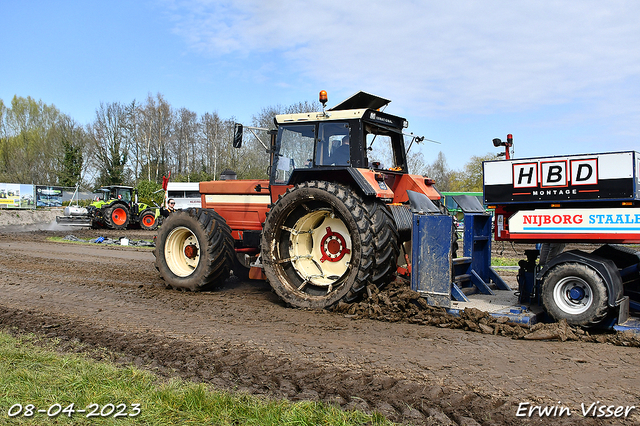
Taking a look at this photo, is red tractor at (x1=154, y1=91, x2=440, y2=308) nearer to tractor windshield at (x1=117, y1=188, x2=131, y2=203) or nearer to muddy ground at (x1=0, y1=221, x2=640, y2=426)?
muddy ground at (x1=0, y1=221, x2=640, y2=426)

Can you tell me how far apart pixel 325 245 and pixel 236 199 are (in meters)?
2.10

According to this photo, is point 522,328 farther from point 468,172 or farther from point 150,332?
point 468,172

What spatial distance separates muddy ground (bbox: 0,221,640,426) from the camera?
352 cm

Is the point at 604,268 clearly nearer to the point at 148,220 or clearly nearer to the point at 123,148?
the point at 148,220

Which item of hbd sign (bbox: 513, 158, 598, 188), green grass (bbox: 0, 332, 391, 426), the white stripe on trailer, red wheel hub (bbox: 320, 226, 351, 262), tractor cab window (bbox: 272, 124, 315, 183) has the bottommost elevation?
green grass (bbox: 0, 332, 391, 426)

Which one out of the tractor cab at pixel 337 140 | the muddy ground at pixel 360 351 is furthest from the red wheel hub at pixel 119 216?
the tractor cab at pixel 337 140

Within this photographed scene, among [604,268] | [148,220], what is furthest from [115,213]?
[604,268]

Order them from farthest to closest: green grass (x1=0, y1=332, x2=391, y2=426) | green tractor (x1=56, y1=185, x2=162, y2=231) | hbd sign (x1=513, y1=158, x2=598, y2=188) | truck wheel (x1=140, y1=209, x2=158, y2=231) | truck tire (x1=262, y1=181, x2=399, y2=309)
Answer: truck wheel (x1=140, y1=209, x2=158, y2=231), green tractor (x1=56, y1=185, x2=162, y2=231), truck tire (x1=262, y1=181, x2=399, y2=309), hbd sign (x1=513, y1=158, x2=598, y2=188), green grass (x1=0, y1=332, x2=391, y2=426)

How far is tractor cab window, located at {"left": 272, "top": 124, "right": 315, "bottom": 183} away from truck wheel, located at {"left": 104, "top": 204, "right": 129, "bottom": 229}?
66.6 ft

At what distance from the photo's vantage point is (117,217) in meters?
25.6

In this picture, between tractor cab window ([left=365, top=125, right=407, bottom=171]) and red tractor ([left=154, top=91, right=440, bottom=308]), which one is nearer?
red tractor ([left=154, top=91, right=440, bottom=308])

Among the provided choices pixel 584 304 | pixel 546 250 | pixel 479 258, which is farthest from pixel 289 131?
pixel 584 304

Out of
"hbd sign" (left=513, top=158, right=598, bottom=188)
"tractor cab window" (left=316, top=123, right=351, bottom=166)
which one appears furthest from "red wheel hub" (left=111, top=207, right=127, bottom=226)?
"hbd sign" (left=513, top=158, right=598, bottom=188)

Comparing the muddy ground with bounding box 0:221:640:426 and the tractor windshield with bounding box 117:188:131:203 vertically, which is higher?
the tractor windshield with bounding box 117:188:131:203
